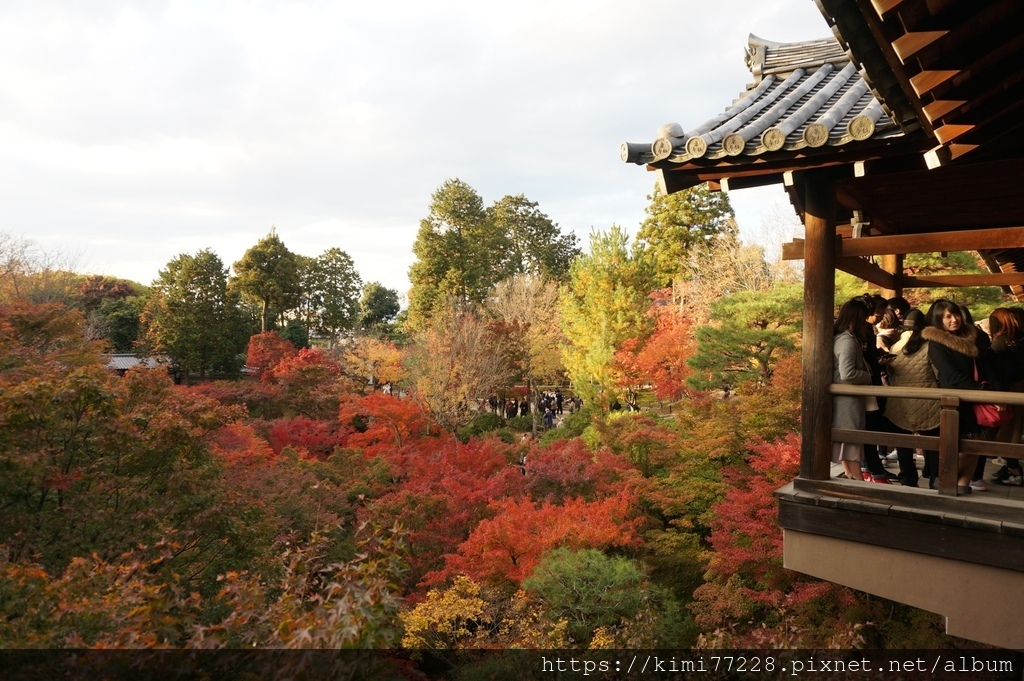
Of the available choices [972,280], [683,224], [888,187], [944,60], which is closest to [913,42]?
[944,60]

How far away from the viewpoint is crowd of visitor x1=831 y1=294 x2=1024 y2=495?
324cm

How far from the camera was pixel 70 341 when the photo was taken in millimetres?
13406

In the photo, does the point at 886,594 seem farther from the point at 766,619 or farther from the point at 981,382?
the point at 766,619

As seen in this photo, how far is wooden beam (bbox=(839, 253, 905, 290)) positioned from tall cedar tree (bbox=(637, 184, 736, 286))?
2179cm

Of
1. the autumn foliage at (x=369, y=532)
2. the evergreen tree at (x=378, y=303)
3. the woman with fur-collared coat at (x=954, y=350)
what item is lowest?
the autumn foliage at (x=369, y=532)

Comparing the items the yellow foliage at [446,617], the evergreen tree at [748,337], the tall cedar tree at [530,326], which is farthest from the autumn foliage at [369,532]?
the tall cedar tree at [530,326]

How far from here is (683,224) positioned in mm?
26844

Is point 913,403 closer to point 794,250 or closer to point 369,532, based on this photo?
point 794,250

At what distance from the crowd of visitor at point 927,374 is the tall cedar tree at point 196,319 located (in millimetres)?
Answer: 25845

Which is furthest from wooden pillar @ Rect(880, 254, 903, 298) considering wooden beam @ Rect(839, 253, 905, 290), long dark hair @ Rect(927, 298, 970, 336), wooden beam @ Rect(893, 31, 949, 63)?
wooden beam @ Rect(893, 31, 949, 63)

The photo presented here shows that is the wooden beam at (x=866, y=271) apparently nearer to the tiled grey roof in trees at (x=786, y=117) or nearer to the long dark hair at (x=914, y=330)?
the long dark hair at (x=914, y=330)

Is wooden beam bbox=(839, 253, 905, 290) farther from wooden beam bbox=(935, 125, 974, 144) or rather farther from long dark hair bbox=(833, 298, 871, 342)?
wooden beam bbox=(935, 125, 974, 144)

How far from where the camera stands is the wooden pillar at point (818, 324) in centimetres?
325

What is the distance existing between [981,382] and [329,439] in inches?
637
